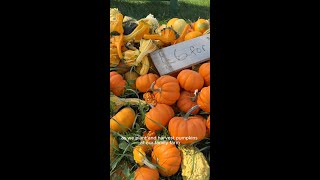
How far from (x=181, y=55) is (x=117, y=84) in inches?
13.5

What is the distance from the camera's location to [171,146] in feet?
6.45

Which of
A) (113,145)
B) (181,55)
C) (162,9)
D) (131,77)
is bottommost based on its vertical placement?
(113,145)

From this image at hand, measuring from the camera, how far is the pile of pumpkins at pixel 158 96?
1950 mm

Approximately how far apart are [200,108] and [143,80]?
0.99 ft

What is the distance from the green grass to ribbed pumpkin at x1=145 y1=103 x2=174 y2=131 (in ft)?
1.59

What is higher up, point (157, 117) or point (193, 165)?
point (157, 117)

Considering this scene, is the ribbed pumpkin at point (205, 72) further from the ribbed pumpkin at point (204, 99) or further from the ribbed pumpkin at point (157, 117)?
the ribbed pumpkin at point (157, 117)

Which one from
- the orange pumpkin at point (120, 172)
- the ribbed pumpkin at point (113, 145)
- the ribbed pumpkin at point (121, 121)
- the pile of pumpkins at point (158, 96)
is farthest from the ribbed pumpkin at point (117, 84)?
the orange pumpkin at point (120, 172)

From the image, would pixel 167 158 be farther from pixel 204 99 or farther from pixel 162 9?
pixel 162 9

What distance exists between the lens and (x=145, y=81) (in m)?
2.10

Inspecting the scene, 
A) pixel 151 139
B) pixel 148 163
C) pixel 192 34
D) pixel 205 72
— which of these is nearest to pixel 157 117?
pixel 151 139

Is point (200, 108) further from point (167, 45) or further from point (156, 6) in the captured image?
point (156, 6)

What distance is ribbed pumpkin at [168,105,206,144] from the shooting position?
1.94 meters

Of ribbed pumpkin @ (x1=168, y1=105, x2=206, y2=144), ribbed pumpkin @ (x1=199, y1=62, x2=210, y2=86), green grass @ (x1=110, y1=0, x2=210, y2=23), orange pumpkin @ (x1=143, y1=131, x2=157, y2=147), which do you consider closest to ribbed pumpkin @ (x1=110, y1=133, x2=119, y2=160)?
orange pumpkin @ (x1=143, y1=131, x2=157, y2=147)
